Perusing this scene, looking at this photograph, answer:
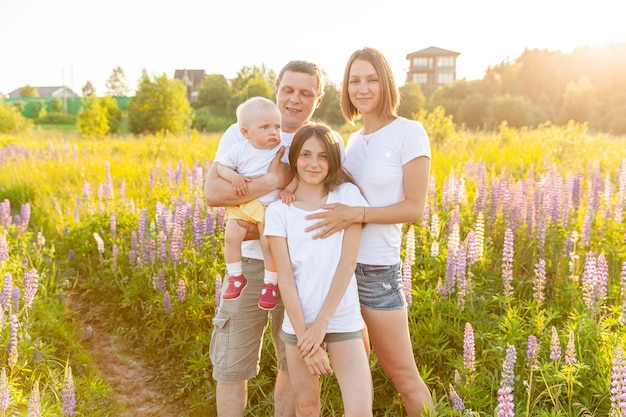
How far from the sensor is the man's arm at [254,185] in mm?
3438

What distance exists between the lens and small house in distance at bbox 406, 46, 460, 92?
90.9 metres

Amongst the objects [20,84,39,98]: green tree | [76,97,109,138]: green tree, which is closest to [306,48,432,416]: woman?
[76,97,109,138]: green tree

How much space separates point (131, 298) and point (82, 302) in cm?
95

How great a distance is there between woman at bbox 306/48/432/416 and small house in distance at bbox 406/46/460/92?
90.9 metres

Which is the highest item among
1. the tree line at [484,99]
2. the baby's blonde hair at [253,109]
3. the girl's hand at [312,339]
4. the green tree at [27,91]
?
the green tree at [27,91]

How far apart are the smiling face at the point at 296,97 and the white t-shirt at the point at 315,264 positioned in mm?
794

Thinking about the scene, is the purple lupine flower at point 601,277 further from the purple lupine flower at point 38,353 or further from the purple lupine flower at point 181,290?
the purple lupine flower at point 38,353

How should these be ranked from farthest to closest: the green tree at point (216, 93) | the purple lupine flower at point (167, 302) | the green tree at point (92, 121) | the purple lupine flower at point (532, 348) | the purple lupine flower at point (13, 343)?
the green tree at point (216, 93) → the green tree at point (92, 121) → the purple lupine flower at point (167, 302) → the purple lupine flower at point (13, 343) → the purple lupine flower at point (532, 348)

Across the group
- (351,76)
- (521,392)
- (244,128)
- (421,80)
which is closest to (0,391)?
(244,128)

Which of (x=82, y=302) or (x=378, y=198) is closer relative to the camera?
(x=378, y=198)

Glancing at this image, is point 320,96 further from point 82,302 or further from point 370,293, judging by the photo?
point 82,302

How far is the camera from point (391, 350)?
3400 millimetres

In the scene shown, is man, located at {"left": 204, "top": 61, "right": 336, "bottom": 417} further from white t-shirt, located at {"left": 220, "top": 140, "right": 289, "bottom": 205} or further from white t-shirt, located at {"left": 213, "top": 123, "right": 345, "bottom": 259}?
white t-shirt, located at {"left": 220, "top": 140, "right": 289, "bottom": 205}

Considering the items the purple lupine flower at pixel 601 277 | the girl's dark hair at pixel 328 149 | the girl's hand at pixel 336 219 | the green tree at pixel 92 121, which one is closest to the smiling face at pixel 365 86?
the girl's dark hair at pixel 328 149
